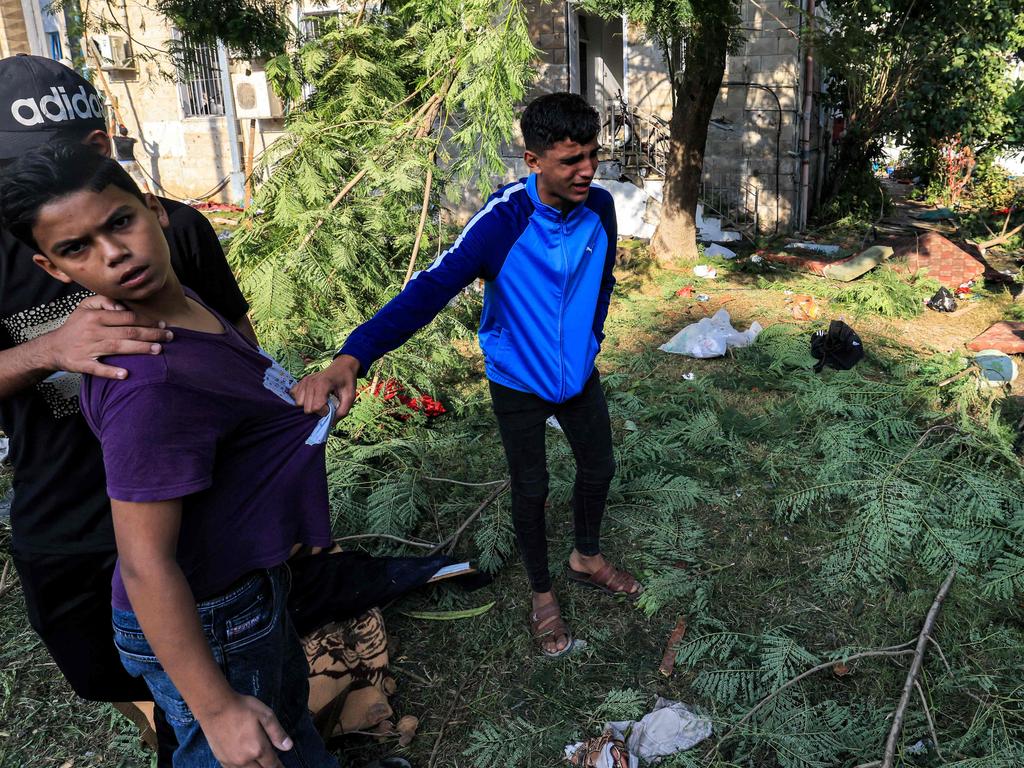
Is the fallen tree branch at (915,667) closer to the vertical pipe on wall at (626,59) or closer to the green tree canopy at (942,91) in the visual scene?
the green tree canopy at (942,91)

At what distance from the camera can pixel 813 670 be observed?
2570mm

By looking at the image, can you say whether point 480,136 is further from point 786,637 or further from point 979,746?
point 979,746

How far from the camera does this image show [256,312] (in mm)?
4180

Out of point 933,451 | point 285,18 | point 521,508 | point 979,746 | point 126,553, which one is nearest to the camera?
point 126,553

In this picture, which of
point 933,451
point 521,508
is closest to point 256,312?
point 521,508

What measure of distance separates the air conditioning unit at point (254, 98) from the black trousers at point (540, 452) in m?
11.9

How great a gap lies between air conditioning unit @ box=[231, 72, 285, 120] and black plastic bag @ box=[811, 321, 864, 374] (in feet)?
34.5

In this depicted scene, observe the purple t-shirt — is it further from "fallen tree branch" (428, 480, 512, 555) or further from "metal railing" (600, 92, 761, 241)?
"metal railing" (600, 92, 761, 241)

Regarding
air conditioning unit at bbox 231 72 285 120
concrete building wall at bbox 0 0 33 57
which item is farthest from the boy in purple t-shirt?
concrete building wall at bbox 0 0 33 57

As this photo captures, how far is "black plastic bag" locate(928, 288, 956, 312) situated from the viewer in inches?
266

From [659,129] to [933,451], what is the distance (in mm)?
8746

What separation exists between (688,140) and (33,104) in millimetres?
7495

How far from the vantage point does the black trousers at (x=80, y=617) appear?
1.82m

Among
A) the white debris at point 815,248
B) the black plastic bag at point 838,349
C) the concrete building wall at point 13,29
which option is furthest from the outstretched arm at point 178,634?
the concrete building wall at point 13,29
